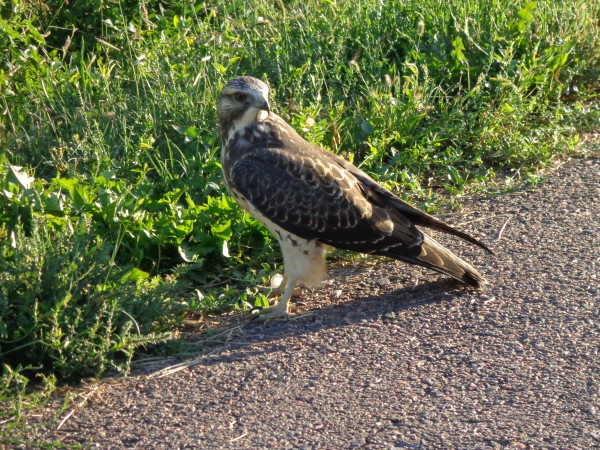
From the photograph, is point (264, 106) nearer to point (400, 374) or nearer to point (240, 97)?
point (240, 97)

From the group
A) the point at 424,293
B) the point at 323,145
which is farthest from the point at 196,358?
the point at 323,145

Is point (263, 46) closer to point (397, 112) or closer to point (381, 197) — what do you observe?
point (397, 112)

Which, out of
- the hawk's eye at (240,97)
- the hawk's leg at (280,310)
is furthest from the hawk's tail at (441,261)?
the hawk's eye at (240,97)

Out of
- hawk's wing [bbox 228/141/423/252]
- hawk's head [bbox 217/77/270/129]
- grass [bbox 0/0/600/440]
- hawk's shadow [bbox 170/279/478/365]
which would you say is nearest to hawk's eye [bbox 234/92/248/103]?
hawk's head [bbox 217/77/270/129]

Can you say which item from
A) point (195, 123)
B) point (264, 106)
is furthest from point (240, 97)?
point (195, 123)

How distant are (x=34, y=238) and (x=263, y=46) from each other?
3.29 metres

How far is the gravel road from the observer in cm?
392

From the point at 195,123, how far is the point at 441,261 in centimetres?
214

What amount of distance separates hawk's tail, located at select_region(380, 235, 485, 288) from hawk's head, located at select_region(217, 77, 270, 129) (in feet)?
3.36

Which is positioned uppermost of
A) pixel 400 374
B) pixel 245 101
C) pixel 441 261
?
pixel 245 101

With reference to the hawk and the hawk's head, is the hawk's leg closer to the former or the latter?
the hawk

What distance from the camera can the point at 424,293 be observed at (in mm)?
5207

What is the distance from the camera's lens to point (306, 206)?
17.1 ft

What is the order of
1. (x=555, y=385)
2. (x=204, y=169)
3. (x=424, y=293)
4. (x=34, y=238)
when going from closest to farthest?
(x=555, y=385) < (x=34, y=238) < (x=424, y=293) < (x=204, y=169)
